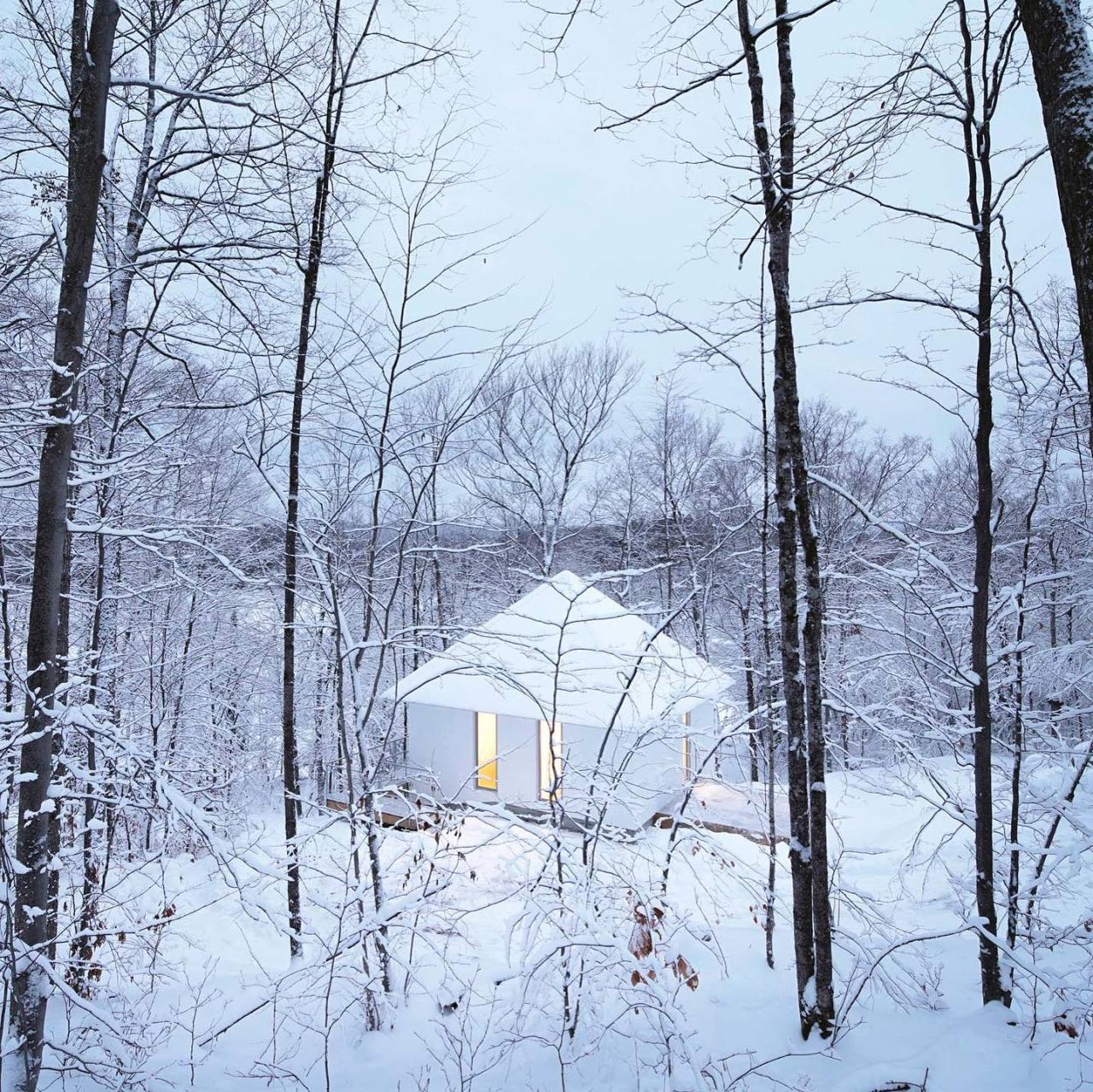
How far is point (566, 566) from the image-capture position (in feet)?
71.4

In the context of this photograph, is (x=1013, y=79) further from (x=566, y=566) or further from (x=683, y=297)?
(x=566, y=566)

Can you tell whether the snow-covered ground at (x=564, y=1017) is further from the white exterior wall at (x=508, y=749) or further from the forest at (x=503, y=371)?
the white exterior wall at (x=508, y=749)

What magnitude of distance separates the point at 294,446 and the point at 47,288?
2739mm

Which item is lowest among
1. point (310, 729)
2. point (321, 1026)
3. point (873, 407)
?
point (310, 729)

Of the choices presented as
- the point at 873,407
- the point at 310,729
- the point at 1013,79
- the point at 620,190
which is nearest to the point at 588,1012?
the point at 620,190

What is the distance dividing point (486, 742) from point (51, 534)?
34.0ft

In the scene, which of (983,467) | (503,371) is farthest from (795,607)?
(503,371)

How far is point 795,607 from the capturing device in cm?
A: 417

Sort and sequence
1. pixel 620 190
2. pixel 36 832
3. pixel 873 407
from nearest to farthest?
pixel 36 832
pixel 620 190
pixel 873 407

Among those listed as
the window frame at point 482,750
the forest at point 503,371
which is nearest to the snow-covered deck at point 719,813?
the window frame at point 482,750

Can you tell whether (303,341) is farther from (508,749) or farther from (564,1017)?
(508,749)

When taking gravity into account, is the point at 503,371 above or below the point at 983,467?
above

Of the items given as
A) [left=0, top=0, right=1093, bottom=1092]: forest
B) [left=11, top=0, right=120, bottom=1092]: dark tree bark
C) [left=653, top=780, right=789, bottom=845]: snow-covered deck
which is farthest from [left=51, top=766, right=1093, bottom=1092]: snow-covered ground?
[left=653, top=780, right=789, bottom=845]: snow-covered deck

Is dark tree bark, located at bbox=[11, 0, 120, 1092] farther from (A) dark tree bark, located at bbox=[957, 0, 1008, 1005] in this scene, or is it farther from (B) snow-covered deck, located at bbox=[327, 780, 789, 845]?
(B) snow-covered deck, located at bbox=[327, 780, 789, 845]
